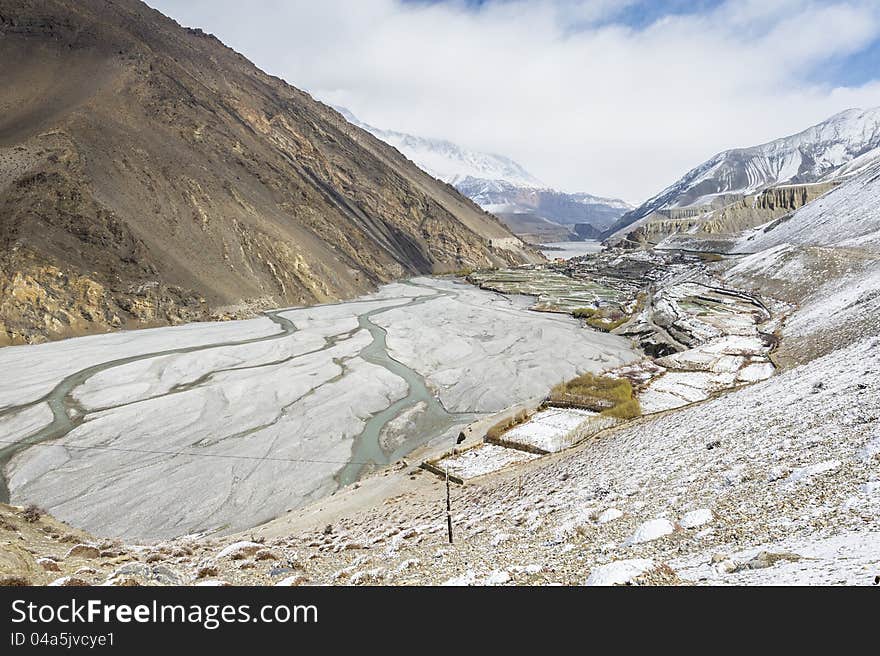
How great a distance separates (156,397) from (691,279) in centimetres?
6311

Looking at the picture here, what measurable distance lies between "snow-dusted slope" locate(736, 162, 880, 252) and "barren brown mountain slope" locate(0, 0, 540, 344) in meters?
60.6

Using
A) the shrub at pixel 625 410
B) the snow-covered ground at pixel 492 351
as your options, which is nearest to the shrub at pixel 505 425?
the shrub at pixel 625 410

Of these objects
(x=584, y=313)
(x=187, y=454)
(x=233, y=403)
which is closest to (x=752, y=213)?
(x=584, y=313)

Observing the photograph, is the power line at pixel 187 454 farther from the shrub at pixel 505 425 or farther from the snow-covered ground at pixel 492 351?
the snow-covered ground at pixel 492 351

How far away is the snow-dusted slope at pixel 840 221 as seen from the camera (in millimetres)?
48812

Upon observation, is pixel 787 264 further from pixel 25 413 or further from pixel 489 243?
pixel 489 243

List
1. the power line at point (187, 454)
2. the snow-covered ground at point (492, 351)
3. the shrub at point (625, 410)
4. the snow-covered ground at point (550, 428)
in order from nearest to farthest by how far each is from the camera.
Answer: the snow-covered ground at point (550, 428) < the shrub at point (625, 410) < the power line at point (187, 454) < the snow-covered ground at point (492, 351)

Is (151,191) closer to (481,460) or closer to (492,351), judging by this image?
(492,351)

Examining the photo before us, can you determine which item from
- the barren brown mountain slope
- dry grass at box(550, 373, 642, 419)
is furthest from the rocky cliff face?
dry grass at box(550, 373, 642, 419)

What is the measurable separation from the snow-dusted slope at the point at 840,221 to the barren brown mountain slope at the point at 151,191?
60.6 meters

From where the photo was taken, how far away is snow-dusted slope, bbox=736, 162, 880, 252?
48812 mm

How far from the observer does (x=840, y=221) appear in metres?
56.3

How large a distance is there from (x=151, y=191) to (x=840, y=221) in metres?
84.6

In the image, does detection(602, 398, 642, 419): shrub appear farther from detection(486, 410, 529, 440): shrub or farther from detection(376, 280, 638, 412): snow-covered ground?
detection(376, 280, 638, 412): snow-covered ground
